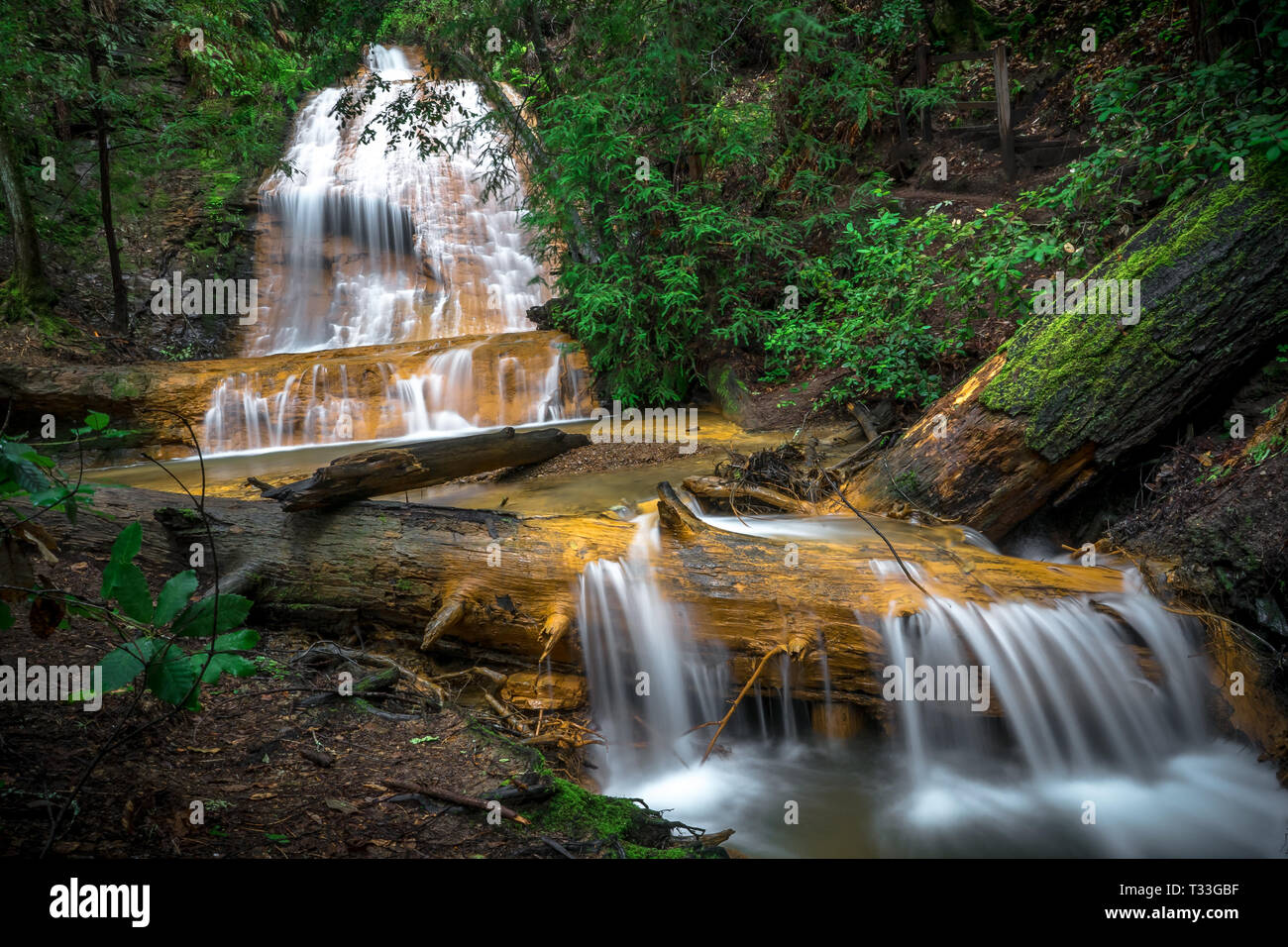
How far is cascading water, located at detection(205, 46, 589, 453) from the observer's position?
1019 centimetres

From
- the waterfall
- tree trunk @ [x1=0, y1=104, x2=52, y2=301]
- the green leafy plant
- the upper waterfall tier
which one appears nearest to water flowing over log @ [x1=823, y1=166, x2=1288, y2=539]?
the waterfall

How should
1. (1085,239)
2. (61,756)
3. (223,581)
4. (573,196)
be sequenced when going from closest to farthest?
(61,756) → (223,581) → (1085,239) → (573,196)

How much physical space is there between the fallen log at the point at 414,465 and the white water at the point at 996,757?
1.43 metres

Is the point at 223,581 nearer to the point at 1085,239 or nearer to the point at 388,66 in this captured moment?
the point at 1085,239

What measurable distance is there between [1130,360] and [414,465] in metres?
5.16

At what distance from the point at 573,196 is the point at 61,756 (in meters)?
8.78

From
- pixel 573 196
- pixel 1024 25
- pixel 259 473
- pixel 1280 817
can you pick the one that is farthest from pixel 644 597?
pixel 1024 25

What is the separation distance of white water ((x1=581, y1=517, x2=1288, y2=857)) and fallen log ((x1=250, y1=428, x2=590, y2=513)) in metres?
1.43

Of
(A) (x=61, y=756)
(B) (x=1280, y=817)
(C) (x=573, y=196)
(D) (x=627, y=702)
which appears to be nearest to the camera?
(A) (x=61, y=756)

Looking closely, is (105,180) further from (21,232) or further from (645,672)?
(645,672)

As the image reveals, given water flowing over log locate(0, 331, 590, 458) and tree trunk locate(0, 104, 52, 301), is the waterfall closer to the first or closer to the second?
water flowing over log locate(0, 331, 590, 458)

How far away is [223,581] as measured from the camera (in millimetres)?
4102

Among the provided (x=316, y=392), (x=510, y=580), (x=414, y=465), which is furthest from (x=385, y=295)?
(x=510, y=580)

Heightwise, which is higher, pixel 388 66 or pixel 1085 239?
pixel 388 66
